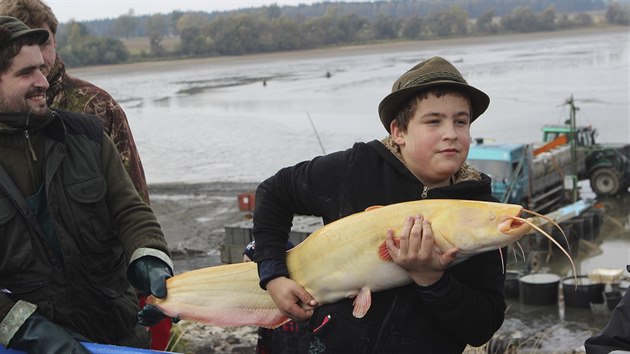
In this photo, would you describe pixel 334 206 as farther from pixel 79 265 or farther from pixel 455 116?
pixel 79 265

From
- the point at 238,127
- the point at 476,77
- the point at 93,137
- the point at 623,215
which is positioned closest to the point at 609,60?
the point at 476,77

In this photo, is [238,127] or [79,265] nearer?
[79,265]

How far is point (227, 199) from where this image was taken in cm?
2889

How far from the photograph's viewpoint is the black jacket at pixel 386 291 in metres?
3.04

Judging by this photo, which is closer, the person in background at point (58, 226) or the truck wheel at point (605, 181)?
the person in background at point (58, 226)

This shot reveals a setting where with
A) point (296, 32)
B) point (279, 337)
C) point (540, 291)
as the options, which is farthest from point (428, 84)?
point (296, 32)

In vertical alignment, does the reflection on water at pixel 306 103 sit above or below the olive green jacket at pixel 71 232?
below

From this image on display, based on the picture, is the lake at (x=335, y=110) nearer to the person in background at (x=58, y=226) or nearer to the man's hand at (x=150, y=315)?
the person in background at (x=58, y=226)

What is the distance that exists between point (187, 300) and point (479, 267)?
110 cm

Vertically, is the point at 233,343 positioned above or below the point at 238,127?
above

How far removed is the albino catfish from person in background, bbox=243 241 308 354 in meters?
0.14

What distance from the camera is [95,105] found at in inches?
191

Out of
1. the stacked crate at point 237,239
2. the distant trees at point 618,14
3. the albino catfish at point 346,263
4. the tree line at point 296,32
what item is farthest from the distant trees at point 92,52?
the albino catfish at point 346,263

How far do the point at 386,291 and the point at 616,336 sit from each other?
78 cm
